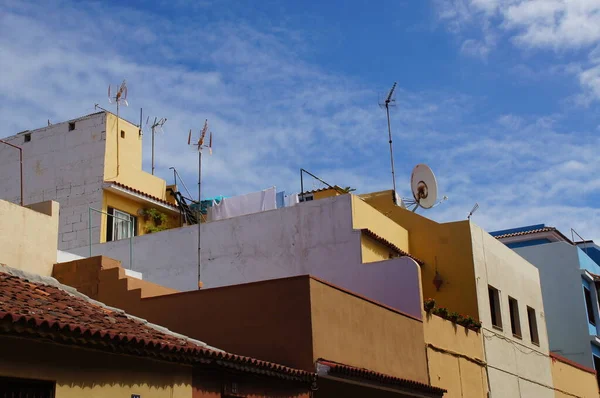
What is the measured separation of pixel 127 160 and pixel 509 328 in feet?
45.6

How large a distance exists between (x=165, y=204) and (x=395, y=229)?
8.84 meters

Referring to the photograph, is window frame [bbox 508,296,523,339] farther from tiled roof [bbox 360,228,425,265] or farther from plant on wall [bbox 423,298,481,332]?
tiled roof [bbox 360,228,425,265]

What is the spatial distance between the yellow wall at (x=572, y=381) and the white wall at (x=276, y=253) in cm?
1186

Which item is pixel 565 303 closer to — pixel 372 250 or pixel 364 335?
Answer: pixel 372 250

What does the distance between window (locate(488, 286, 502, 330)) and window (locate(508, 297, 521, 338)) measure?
1294mm

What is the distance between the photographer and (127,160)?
28.6 m

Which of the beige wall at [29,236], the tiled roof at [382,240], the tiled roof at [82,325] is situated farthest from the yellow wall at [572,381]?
the beige wall at [29,236]

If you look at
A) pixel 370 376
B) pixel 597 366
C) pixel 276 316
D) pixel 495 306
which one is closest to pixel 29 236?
pixel 276 316

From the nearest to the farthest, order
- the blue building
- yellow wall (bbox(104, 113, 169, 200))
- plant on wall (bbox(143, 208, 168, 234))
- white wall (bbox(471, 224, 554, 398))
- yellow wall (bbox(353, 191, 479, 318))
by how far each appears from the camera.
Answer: yellow wall (bbox(353, 191, 479, 318)), white wall (bbox(471, 224, 554, 398)), yellow wall (bbox(104, 113, 169, 200)), plant on wall (bbox(143, 208, 168, 234)), the blue building

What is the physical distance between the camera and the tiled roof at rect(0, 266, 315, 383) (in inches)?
362

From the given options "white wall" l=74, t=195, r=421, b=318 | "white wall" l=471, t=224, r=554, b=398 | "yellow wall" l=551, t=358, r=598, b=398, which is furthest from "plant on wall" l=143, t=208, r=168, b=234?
"yellow wall" l=551, t=358, r=598, b=398

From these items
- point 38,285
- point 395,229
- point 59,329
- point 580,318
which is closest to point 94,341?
point 59,329

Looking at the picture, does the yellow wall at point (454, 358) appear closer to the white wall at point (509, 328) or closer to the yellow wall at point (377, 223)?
the white wall at point (509, 328)

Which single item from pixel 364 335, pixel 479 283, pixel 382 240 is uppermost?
pixel 382 240
